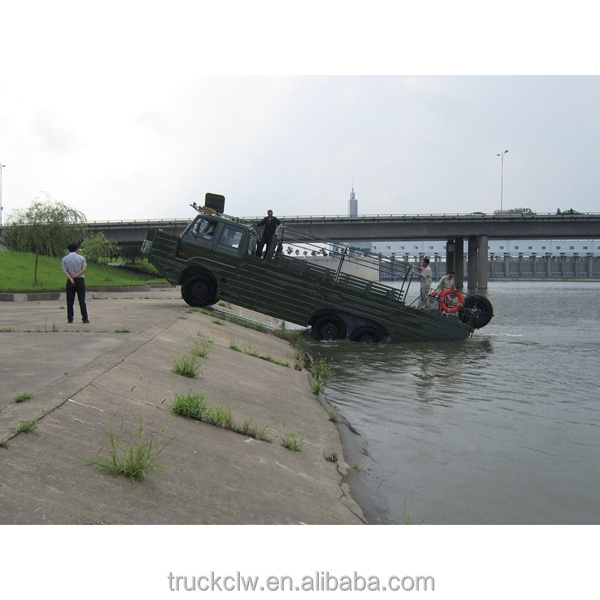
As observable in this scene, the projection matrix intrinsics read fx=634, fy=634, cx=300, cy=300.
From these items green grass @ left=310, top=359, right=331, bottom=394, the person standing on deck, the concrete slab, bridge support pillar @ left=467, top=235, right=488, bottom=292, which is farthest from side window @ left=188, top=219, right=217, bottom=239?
bridge support pillar @ left=467, top=235, right=488, bottom=292

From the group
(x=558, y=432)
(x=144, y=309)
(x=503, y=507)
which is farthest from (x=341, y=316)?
(x=503, y=507)

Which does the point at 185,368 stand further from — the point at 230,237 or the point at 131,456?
the point at 230,237

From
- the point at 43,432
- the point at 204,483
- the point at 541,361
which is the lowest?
the point at 541,361

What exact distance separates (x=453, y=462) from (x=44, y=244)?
3106 cm

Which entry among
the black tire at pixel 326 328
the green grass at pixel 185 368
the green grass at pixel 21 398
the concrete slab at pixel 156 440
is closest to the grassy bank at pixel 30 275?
the black tire at pixel 326 328

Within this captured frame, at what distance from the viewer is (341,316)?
19344 millimetres

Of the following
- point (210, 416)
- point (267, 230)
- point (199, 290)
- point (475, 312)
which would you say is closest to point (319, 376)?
point (210, 416)

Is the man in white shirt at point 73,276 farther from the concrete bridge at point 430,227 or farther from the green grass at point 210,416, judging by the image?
the concrete bridge at point 430,227

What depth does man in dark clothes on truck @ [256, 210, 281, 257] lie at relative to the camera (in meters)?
18.6

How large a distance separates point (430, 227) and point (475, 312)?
177ft

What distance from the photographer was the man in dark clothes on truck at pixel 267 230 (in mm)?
18641

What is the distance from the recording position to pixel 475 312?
2105 centimetres

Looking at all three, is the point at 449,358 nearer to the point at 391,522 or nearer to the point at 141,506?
the point at 391,522

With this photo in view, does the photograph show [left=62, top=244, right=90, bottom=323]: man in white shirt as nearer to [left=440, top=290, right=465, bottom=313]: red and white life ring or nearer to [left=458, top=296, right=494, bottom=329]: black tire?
[left=440, top=290, right=465, bottom=313]: red and white life ring
